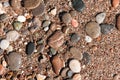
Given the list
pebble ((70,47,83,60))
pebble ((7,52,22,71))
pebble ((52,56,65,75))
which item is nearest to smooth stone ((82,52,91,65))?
pebble ((70,47,83,60))

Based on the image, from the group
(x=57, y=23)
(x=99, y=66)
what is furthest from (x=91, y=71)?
(x=57, y=23)

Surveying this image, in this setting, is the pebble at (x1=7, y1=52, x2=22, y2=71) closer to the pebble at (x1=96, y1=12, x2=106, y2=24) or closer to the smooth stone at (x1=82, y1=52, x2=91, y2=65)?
the smooth stone at (x1=82, y1=52, x2=91, y2=65)

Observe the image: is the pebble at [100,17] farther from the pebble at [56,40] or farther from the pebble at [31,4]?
the pebble at [31,4]

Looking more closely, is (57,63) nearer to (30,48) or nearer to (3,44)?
(30,48)

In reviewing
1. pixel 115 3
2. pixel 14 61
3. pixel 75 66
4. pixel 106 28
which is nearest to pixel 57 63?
pixel 75 66

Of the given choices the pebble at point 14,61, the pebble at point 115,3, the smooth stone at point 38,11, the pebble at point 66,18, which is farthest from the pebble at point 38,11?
the pebble at point 115,3

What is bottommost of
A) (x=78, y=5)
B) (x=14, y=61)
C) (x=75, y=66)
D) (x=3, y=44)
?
(x=75, y=66)

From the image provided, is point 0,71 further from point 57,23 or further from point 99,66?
point 99,66
